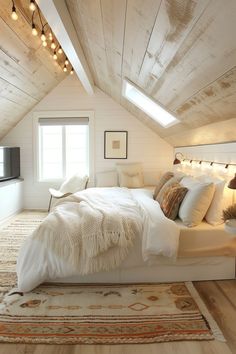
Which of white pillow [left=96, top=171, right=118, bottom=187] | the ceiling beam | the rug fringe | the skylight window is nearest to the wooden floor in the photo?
A: the rug fringe

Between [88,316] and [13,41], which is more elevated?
[13,41]

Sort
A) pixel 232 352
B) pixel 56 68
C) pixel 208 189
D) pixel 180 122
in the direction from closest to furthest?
1. pixel 232 352
2. pixel 208 189
3. pixel 180 122
4. pixel 56 68

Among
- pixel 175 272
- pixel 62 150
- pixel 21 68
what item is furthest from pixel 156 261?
pixel 62 150

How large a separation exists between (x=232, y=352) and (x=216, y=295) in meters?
0.63

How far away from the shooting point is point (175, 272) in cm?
240

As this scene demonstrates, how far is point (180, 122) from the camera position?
9.91 ft

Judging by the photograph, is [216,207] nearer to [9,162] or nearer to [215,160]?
[215,160]

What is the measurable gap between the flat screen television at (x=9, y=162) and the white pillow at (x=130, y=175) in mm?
1997

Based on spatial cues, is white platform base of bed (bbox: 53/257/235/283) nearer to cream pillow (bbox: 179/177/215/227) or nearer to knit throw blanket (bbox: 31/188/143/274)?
knit throw blanket (bbox: 31/188/143/274)

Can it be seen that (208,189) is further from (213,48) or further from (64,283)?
(64,283)

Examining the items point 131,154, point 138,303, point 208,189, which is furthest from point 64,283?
point 131,154

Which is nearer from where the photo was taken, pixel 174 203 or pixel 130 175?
pixel 174 203

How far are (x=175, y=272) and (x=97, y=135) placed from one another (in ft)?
10.9

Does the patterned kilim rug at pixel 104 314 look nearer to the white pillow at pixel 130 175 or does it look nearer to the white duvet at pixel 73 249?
the white duvet at pixel 73 249
